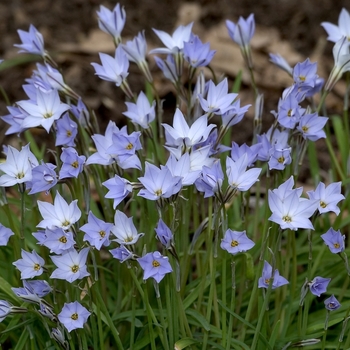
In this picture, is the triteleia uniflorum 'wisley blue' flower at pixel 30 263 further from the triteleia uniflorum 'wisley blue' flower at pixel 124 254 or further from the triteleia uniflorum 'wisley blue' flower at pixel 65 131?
the triteleia uniflorum 'wisley blue' flower at pixel 65 131

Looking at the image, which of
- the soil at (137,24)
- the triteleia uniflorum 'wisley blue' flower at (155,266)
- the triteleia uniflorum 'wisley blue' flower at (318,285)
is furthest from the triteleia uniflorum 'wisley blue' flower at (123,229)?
the soil at (137,24)

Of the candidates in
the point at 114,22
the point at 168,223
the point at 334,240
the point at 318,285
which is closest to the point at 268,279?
the point at 318,285

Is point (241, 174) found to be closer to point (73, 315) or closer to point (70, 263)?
point (70, 263)

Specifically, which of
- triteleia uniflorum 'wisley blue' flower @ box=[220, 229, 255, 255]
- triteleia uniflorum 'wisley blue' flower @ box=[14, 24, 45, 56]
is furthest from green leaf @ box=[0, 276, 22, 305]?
triteleia uniflorum 'wisley blue' flower @ box=[14, 24, 45, 56]

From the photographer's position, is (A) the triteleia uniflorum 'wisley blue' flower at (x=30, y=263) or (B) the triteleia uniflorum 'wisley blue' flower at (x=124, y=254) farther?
(A) the triteleia uniflorum 'wisley blue' flower at (x=30, y=263)

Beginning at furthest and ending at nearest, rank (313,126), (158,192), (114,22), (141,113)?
(114,22) < (141,113) < (313,126) < (158,192)

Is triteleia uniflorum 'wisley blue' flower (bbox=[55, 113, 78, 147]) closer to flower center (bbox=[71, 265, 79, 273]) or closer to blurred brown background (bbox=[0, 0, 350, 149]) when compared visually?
flower center (bbox=[71, 265, 79, 273])

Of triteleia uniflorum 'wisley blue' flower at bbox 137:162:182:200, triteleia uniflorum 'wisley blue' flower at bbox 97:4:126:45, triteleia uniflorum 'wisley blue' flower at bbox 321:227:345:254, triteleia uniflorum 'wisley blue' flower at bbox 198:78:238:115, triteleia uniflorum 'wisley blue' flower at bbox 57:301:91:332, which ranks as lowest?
triteleia uniflorum 'wisley blue' flower at bbox 57:301:91:332

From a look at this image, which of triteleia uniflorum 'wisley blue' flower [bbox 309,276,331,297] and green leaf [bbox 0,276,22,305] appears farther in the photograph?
green leaf [bbox 0,276,22,305]
